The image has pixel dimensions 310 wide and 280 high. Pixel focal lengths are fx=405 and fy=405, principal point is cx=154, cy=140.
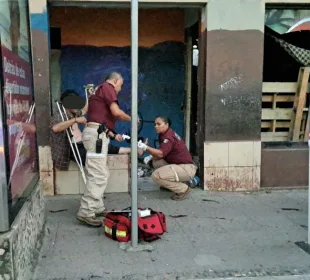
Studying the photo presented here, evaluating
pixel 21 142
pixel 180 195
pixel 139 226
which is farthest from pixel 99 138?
pixel 180 195

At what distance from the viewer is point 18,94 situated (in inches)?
138

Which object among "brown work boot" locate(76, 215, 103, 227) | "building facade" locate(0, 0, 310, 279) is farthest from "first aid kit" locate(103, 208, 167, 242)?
"building facade" locate(0, 0, 310, 279)

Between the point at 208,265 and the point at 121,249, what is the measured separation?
0.92 m

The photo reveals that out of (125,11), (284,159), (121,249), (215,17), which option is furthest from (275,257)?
(125,11)

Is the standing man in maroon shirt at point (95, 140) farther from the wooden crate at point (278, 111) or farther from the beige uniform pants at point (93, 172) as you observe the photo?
the wooden crate at point (278, 111)

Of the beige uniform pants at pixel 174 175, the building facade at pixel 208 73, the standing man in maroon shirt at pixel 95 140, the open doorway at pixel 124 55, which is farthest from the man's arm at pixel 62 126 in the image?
the open doorway at pixel 124 55

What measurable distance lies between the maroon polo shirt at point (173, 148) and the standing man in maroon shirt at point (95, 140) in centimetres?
108

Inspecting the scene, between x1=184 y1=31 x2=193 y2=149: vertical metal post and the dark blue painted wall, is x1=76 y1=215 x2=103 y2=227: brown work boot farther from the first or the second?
x1=184 y1=31 x2=193 y2=149: vertical metal post

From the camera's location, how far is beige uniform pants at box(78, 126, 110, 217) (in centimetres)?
481

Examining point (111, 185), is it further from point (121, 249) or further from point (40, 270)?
point (40, 270)

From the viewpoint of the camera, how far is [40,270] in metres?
3.77

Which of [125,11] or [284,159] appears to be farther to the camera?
[125,11]

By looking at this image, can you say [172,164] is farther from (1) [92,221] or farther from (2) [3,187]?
(2) [3,187]

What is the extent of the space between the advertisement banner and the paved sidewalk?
0.88m
